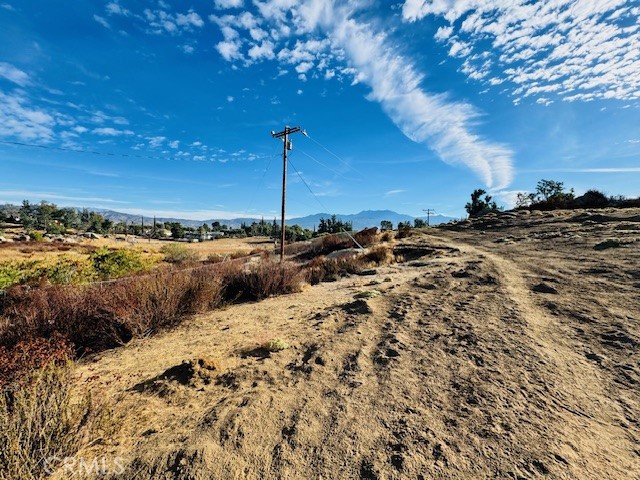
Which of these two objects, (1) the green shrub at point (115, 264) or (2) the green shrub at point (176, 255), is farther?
(2) the green shrub at point (176, 255)

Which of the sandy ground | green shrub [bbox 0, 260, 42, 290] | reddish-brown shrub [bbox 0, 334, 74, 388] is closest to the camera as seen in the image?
the sandy ground

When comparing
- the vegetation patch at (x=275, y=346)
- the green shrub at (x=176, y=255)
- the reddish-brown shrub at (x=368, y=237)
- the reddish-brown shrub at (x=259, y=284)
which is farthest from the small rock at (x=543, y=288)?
the green shrub at (x=176, y=255)

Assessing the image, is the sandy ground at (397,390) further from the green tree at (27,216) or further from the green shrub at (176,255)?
the green tree at (27,216)

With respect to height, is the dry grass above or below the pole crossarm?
below

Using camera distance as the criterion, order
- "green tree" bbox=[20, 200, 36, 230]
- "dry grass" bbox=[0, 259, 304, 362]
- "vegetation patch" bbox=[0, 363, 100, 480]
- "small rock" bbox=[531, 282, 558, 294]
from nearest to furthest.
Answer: "vegetation patch" bbox=[0, 363, 100, 480] < "dry grass" bbox=[0, 259, 304, 362] < "small rock" bbox=[531, 282, 558, 294] < "green tree" bbox=[20, 200, 36, 230]

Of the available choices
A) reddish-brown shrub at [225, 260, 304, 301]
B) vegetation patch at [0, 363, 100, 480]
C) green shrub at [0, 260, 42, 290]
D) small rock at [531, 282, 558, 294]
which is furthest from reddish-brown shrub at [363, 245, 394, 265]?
green shrub at [0, 260, 42, 290]

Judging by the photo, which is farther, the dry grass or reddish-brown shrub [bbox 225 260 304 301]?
reddish-brown shrub [bbox 225 260 304 301]

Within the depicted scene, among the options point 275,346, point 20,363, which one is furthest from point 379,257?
point 20,363

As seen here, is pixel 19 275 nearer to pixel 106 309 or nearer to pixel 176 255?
pixel 106 309

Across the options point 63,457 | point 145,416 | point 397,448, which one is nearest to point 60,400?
point 63,457

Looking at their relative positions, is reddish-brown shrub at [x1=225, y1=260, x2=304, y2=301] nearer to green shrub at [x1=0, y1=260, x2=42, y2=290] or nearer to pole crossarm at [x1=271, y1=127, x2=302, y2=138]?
green shrub at [x1=0, y1=260, x2=42, y2=290]

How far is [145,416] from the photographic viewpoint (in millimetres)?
3279

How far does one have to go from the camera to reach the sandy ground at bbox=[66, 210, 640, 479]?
258 centimetres

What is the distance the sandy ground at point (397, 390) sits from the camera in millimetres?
2580
